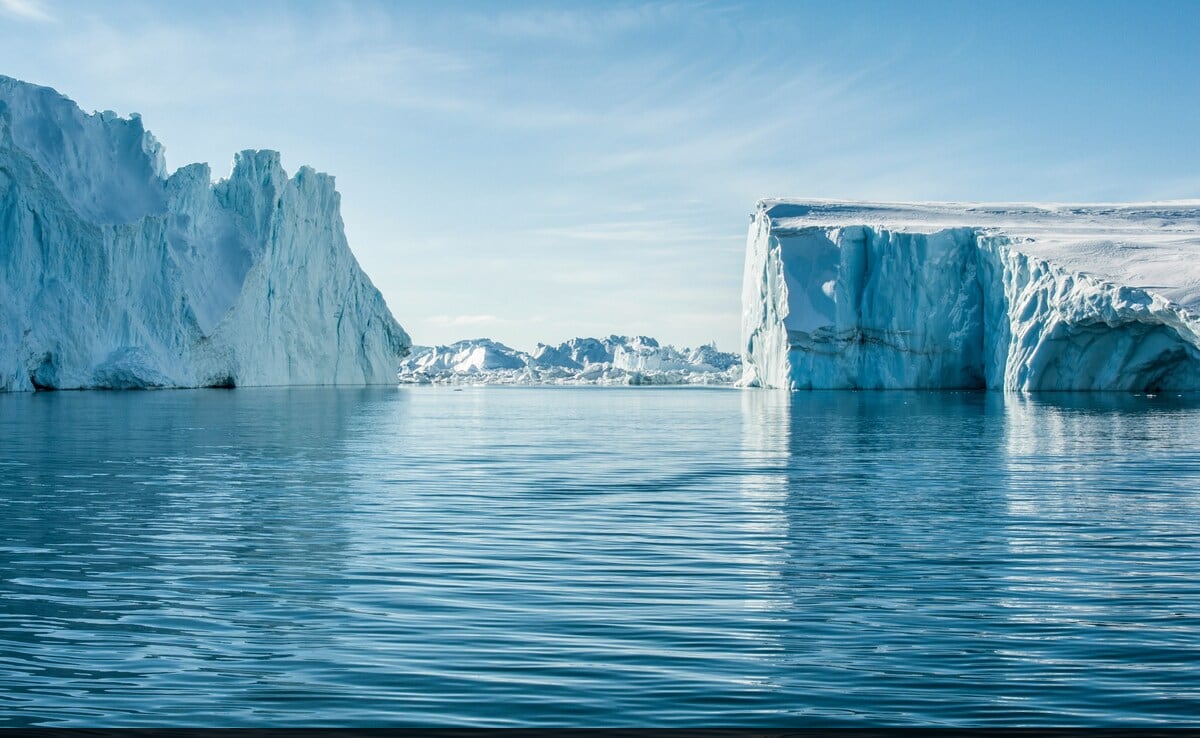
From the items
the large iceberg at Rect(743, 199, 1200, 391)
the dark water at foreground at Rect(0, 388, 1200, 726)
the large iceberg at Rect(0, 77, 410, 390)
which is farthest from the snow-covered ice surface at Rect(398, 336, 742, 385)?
the dark water at foreground at Rect(0, 388, 1200, 726)

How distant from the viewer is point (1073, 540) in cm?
917

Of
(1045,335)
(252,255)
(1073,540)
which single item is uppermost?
(252,255)

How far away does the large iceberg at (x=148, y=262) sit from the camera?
144ft

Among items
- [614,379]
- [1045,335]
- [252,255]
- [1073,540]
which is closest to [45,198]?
[252,255]

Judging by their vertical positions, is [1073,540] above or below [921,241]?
below

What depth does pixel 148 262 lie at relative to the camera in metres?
49.8

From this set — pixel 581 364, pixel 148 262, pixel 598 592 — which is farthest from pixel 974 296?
pixel 581 364

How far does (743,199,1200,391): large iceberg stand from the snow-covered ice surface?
45689mm

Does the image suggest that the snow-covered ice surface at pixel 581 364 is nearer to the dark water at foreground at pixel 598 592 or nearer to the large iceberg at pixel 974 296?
the large iceberg at pixel 974 296

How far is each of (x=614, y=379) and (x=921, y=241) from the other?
75.6m

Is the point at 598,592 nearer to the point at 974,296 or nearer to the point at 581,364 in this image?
the point at 974,296

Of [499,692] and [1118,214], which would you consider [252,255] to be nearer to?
[1118,214]

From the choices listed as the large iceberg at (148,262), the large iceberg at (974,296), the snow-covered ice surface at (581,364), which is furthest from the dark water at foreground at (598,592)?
the snow-covered ice surface at (581,364)

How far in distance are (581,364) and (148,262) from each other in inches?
5439
